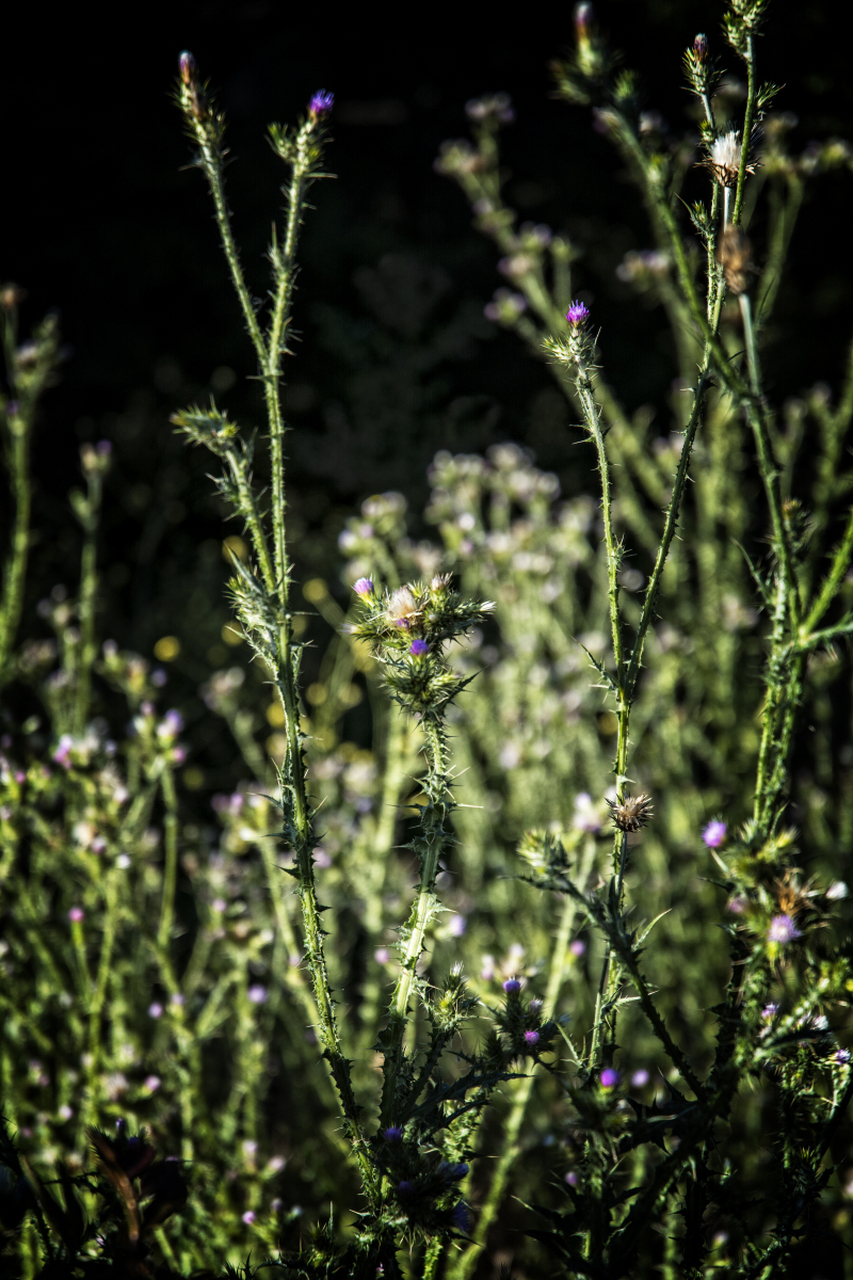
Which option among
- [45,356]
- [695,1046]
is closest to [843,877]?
[695,1046]

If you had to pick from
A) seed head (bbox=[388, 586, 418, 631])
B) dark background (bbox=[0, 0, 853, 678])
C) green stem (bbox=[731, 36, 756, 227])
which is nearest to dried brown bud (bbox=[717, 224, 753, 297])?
green stem (bbox=[731, 36, 756, 227])

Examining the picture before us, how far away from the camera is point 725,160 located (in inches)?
36.6

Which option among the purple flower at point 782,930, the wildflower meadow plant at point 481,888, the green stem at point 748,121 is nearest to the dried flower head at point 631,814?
the wildflower meadow plant at point 481,888

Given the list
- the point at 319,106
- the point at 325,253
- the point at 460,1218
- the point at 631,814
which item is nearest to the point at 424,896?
the point at 631,814

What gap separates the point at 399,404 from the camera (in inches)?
187

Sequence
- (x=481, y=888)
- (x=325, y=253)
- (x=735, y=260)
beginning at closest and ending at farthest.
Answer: (x=735, y=260) → (x=481, y=888) → (x=325, y=253)

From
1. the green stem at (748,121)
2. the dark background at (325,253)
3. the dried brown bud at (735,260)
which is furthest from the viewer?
the dark background at (325,253)

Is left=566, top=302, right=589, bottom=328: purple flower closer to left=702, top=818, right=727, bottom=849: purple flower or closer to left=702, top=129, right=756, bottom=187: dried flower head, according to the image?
left=702, top=129, right=756, bottom=187: dried flower head

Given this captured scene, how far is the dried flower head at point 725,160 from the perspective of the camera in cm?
93

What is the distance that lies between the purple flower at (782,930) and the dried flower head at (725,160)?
859 mm

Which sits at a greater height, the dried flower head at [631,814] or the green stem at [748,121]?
the green stem at [748,121]

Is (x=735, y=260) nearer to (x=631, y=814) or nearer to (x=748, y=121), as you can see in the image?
(x=748, y=121)

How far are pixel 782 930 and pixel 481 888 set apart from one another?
1.83m

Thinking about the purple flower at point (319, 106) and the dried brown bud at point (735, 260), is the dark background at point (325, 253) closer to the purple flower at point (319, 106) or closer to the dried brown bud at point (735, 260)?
the purple flower at point (319, 106)
